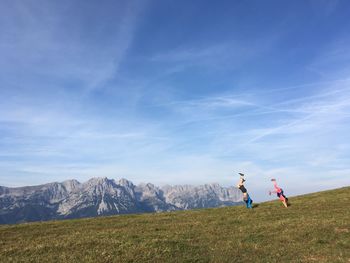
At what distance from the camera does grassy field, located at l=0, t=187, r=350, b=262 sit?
2091 cm

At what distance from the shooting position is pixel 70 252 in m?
22.6

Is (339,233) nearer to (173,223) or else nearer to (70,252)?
(173,223)

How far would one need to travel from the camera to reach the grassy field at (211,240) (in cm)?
2091

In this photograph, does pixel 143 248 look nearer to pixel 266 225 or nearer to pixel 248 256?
pixel 248 256

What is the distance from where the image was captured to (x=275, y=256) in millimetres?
20859

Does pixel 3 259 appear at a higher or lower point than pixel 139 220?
lower

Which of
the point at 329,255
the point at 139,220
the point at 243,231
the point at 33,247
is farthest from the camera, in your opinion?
the point at 139,220

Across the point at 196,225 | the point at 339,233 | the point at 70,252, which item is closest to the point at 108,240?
the point at 70,252

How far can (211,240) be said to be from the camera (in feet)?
83.3

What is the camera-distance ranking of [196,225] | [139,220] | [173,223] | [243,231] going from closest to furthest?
[243,231] < [196,225] < [173,223] < [139,220]

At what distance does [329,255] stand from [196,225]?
13938 millimetres

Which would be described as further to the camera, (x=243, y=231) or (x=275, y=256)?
(x=243, y=231)

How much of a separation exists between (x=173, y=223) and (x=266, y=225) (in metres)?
9.79

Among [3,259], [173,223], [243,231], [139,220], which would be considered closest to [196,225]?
[173,223]
